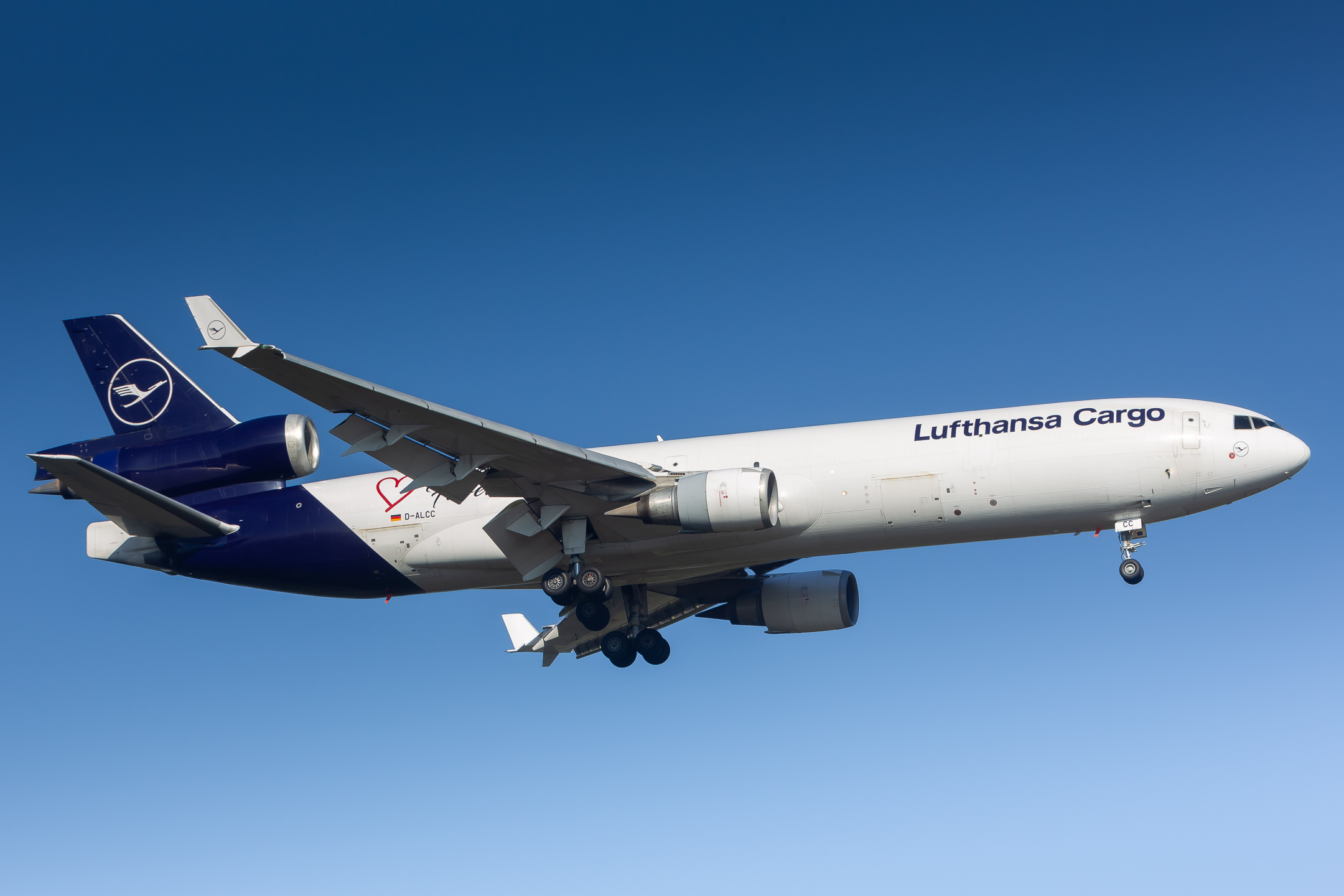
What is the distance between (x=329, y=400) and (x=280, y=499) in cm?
819

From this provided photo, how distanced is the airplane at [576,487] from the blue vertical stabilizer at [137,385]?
6 centimetres

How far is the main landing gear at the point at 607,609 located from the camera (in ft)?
99.1

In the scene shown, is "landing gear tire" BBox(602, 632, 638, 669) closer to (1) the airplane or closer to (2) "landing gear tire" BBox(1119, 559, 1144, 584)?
(1) the airplane

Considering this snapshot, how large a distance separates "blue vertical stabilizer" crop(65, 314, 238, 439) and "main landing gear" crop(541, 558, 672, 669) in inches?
405

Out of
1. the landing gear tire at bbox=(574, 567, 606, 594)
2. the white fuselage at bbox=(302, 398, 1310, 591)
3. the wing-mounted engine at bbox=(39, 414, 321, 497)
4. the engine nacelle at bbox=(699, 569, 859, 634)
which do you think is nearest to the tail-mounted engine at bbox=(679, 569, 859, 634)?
the engine nacelle at bbox=(699, 569, 859, 634)

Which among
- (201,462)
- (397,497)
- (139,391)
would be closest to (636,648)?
(397,497)

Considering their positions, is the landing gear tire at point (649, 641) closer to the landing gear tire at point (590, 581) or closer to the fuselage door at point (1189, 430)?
the landing gear tire at point (590, 581)

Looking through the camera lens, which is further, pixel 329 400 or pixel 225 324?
pixel 329 400

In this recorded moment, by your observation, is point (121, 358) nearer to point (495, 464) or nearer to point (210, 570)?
point (210, 570)

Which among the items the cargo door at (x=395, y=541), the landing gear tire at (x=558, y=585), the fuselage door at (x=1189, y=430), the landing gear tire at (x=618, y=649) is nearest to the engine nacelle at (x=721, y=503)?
the landing gear tire at (x=558, y=585)

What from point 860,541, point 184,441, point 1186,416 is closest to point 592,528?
point 860,541

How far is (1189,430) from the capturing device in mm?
28656

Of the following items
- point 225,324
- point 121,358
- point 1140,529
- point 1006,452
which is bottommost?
point 1140,529

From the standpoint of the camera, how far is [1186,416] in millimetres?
28859
